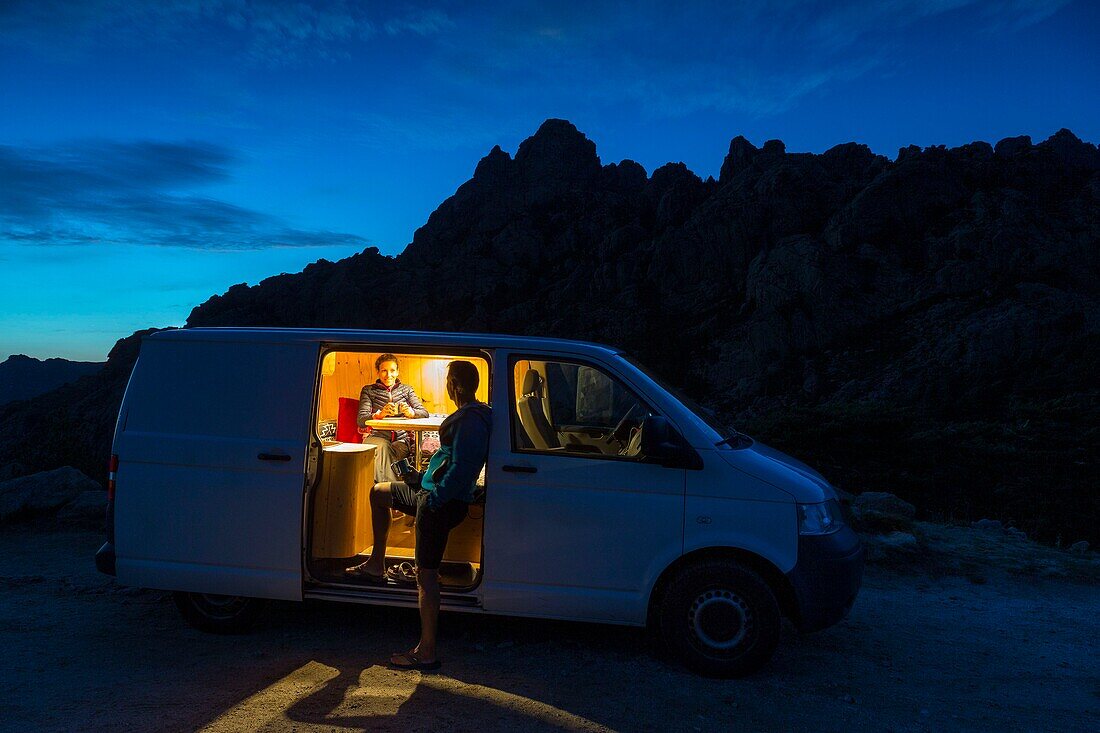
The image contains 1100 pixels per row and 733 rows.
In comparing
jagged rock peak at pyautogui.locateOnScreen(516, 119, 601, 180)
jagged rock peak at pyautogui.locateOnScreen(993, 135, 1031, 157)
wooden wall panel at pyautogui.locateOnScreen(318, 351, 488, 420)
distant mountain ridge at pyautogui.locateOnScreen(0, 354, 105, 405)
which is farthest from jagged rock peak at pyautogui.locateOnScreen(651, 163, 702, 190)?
distant mountain ridge at pyautogui.locateOnScreen(0, 354, 105, 405)

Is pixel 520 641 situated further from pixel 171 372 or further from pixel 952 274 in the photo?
pixel 952 274

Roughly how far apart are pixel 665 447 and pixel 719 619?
1119mm

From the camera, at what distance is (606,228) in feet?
233

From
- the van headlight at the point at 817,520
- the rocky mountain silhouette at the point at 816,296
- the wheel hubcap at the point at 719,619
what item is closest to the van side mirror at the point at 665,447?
the van headlight at the point at 817,520

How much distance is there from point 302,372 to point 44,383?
150 m

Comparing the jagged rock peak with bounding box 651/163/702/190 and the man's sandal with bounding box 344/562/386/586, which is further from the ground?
the jagged rock peak with bounding box 651/163/702/190

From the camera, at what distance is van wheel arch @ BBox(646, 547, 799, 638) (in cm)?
470

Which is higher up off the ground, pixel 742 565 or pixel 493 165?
pixel 493 165

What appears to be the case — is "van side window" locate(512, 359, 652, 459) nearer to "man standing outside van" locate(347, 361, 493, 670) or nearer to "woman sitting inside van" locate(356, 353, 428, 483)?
"man standing outside van" locate(347, 361, 493, 670)

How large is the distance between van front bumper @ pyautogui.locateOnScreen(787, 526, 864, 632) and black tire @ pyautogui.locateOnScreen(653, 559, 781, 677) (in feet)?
0.56

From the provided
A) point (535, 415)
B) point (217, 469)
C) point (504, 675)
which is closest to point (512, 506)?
point (535, 415)

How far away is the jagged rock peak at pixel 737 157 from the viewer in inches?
2675

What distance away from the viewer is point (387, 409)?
Answer: 710 centimetres

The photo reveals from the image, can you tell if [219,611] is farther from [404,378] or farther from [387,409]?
[404,378]
